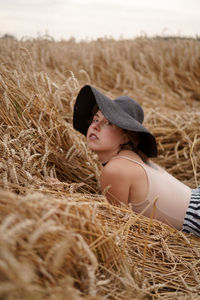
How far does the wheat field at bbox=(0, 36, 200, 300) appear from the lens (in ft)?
2.27

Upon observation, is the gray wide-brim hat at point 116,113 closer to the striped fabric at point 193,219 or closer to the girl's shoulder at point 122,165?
the girl's shoulder at point 122,165

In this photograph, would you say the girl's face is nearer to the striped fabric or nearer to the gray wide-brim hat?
the gray wide-brim hat

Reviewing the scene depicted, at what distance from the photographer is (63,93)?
8.30ft

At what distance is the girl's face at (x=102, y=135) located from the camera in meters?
1.55

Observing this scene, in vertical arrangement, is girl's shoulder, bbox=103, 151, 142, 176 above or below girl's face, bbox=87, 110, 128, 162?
below

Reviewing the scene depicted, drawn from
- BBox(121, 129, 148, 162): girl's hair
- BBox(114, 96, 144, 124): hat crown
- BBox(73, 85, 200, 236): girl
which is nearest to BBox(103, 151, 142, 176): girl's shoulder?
BBox(73, 85, 200, 236): girl

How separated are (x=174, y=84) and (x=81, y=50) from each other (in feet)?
3.96

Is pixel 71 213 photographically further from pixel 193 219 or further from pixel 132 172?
pixel 193 219

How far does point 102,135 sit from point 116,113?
116 mm

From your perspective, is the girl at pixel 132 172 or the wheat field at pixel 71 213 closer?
the wheat field at pixel 71 213

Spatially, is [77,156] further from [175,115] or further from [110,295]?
[175,115]

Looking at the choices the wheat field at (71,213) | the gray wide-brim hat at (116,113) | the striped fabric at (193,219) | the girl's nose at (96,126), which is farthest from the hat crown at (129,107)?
the striped fabric at (193,219)

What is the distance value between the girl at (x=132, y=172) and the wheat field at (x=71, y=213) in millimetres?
98

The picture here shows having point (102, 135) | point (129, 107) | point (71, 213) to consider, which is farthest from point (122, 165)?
point (71, 213)
